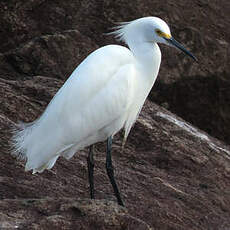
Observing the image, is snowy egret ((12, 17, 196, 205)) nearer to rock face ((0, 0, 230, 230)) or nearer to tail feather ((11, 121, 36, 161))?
tail feather ((11, 121, 36, 161))

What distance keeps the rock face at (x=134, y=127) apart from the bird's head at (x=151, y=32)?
132 cm

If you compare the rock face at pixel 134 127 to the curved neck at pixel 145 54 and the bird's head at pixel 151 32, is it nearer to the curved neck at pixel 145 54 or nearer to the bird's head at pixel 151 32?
the curved neck at pixel 145 54

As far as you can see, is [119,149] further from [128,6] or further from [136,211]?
[128,6]

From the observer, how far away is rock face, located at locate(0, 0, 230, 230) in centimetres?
485

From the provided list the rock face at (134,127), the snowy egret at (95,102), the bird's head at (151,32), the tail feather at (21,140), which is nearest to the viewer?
the rock face at (134,127)

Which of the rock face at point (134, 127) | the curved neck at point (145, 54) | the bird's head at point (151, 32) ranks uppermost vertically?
the bird's head at point (151, 32)

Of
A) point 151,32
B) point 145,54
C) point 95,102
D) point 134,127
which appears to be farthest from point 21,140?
point 134,127

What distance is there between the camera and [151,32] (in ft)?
18.2

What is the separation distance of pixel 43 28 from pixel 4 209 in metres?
4.92

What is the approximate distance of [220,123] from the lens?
8625 mm

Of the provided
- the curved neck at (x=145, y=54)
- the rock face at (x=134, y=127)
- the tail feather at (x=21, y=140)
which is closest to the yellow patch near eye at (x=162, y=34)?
Answer: the curved neck at (x=145, y=54)

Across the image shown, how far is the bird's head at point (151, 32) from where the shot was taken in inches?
217

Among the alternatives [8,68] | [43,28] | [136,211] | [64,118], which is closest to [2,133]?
[64,118]

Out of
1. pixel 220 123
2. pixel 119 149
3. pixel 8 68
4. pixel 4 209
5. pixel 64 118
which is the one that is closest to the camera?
pixel 4 209
